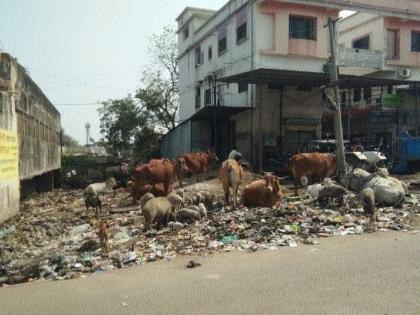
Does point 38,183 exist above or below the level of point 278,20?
below

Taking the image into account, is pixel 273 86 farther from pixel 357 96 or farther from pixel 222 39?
pixel 357 96

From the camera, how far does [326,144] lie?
19469 millimetres

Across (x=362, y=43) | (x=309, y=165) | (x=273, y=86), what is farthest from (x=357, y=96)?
(x=309, y=165)

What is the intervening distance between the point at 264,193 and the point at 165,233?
3.58m

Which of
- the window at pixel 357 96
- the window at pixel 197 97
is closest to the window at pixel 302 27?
the window at pixel 357 96

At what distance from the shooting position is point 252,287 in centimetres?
573

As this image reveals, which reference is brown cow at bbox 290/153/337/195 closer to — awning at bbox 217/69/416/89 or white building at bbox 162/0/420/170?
awning at bbox 217/69/416/89

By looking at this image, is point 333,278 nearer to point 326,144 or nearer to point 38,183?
point 326,144

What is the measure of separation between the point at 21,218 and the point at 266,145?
13612mm

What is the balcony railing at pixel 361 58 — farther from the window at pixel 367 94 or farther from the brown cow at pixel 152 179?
the brown cow at pixel 152 179

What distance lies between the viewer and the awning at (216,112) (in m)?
22.2

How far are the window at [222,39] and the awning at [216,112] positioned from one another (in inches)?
143

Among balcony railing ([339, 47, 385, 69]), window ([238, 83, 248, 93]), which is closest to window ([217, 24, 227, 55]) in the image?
window ([238, 83, 248, 93])

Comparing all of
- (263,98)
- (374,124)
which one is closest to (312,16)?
(263,98)
